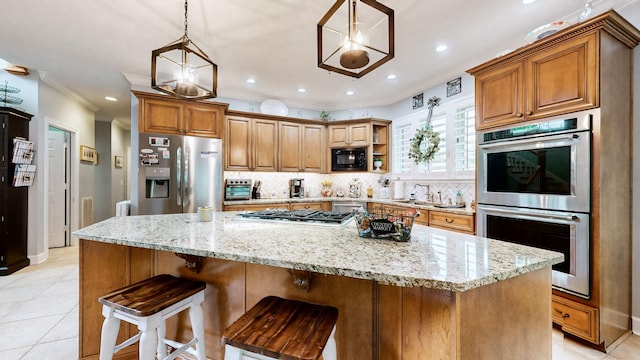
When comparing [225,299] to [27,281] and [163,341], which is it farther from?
[27,281]

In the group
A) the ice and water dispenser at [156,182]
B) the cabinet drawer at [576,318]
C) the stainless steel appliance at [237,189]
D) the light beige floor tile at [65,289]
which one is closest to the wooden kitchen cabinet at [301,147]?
the stainless steel appliance at [237,189]

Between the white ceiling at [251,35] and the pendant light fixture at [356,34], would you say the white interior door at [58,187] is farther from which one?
the pendant light fixture at [356,34]

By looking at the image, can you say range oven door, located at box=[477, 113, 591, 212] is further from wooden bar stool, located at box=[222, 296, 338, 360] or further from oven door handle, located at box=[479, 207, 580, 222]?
wooden bar stool, located at box=[222, 296, 338, 360]

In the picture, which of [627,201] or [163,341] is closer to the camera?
[163,341]

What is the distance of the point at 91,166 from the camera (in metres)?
5.72

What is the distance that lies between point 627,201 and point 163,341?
136 inches

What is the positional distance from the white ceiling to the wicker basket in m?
1.83

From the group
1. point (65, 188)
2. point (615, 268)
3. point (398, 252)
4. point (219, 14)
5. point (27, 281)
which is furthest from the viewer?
point (65, 188)

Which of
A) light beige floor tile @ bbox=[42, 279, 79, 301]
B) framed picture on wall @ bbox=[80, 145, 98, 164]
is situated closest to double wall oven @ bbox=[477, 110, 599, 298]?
light beige floor tile @ bbox=[42, 279, 79, 301]

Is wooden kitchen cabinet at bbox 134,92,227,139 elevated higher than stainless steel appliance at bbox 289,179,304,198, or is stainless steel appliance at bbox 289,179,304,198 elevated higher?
wooden kitchen cabinet at bbox 134,92,227,139

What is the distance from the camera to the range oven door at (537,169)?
1.94 metres

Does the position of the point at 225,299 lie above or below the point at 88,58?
below

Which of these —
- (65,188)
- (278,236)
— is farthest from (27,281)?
(278,236)

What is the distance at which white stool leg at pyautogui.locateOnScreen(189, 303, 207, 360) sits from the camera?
146cm
